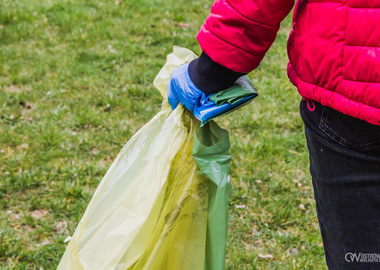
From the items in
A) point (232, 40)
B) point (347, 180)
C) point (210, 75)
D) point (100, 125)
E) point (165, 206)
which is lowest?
point (100, 125)

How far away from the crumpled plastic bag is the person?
313 millimetres

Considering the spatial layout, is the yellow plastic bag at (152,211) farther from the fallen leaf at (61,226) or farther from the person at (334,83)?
the fallen leaf at (61,226)

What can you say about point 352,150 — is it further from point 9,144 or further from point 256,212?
point 9,144

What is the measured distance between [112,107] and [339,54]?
3120 millimetres

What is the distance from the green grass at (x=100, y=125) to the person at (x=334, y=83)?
4.41 ft

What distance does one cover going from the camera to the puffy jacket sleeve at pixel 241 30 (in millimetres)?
1277

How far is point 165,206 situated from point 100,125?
7.60 ft

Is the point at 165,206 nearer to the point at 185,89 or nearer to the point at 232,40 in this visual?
the point at 185,89

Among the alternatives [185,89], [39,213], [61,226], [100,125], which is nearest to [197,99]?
[185,89]

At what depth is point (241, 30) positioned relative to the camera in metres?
1.32

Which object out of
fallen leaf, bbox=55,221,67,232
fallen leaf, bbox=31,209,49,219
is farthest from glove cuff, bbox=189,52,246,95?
fallen leaf, bbox=31,209,49,219

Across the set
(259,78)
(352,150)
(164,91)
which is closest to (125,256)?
(164,91)

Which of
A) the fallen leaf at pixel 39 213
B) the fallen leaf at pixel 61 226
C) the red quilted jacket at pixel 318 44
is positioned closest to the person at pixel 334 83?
the red quilted jacket at pixel 318 44

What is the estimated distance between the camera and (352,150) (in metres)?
1.24
